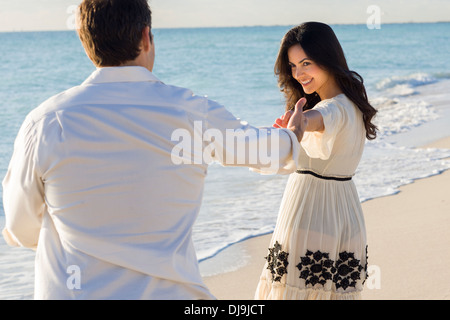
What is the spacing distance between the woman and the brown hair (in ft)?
4.03

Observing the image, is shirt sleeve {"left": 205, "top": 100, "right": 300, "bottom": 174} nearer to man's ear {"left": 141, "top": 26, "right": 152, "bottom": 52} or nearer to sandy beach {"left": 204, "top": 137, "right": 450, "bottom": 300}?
man's ear {"left": 141, "top": 26, "right": 152, "bottom": 52}

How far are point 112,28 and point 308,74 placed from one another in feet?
4.69

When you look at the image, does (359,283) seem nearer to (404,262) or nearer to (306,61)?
(306,61)

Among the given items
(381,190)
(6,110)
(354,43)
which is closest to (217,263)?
(381,190)

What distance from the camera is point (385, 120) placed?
12.7 m

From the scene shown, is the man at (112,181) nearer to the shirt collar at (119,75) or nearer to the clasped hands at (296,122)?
the shirt collar at (119,75)

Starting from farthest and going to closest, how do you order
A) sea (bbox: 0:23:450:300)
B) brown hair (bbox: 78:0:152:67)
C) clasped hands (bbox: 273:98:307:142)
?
sea (bbox: 0:23:450:300)
clasped hands (bbox: 273:98:307:142)
brown hair (bbox: 78:0:152:67)

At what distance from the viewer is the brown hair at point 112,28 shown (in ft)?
5.61

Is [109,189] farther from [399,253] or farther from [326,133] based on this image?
[399,253]

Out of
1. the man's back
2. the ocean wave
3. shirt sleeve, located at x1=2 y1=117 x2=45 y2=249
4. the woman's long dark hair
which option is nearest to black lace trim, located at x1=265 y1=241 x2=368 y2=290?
the woman's long dark hair

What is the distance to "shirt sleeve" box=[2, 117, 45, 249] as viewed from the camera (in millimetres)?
1634

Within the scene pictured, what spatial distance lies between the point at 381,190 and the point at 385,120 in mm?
A: 5978

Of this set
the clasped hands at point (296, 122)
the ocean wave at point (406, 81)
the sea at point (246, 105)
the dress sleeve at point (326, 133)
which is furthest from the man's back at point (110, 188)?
the ocean wave at point (406, 81)

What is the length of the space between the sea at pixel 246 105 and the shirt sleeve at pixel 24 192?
2.22 meters
